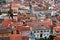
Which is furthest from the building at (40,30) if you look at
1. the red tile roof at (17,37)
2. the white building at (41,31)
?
the red tile roof at (17,37)

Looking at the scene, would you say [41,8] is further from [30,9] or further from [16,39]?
[16,39]

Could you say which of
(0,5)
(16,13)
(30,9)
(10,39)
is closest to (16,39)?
(10,39)

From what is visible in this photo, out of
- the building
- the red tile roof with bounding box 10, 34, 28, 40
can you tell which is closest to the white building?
the building

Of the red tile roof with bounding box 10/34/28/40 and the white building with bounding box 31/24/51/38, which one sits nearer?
the red tile roof with bounding box 10/34/28/40

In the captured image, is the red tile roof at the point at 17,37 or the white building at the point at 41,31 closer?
the red tile roof at the point at 17,37

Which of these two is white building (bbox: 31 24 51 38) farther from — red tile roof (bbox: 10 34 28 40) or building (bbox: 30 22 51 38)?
red tile roof (bbox: 10 34 28 40)

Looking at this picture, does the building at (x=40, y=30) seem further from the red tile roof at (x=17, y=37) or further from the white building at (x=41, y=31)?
the red tile roof at (x=17, y=37)

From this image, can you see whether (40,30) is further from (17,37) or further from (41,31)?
(17,37)

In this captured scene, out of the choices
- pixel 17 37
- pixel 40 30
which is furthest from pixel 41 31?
pixel 17 37

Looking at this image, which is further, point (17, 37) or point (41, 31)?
point (41, 31)

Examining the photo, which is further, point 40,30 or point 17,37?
point 40,30

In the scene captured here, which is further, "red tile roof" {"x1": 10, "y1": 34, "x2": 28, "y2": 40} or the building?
the building
